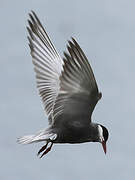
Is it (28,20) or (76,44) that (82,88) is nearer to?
(76,44)

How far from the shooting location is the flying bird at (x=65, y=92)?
33.5ft

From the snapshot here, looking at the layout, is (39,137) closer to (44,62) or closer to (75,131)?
(75,131)

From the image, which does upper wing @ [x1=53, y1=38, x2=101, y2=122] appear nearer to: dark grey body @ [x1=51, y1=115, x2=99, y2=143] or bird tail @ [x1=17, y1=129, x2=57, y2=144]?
dark grey body @ [x1=51, y1=115, x2=99, y2=143]

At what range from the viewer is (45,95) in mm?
12703

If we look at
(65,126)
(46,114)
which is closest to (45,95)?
(46,114)

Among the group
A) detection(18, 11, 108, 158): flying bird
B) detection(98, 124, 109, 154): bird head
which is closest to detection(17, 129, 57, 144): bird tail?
detection(18, 11, 108, 158): flying bird

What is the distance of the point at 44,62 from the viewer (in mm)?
12945

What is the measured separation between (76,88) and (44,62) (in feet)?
8.34

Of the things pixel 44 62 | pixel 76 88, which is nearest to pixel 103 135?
pixel 76 88

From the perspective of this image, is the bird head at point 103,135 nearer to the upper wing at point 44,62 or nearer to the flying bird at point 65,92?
the flying bird at point 65,92

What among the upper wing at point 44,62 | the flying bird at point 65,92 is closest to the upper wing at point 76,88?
the flying bird at point 65,92

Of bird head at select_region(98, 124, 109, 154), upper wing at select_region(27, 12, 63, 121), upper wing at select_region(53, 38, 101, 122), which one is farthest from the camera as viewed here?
upper wing at select_region(27, 12, 63, 121)

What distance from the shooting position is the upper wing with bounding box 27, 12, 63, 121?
1252 cm

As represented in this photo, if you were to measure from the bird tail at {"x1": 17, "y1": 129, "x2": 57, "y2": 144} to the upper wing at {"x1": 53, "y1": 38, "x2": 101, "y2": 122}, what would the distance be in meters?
0.33
